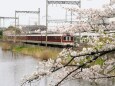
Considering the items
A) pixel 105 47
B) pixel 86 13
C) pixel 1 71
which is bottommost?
pixel 1 71

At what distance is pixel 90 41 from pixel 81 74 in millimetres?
545

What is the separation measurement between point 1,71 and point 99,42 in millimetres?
21017

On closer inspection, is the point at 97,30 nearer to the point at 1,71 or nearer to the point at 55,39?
the point at 1,71

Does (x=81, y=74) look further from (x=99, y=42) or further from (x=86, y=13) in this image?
(x=86, y=13)

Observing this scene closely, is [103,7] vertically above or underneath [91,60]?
above

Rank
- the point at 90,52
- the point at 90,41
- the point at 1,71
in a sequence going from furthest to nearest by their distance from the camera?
the point at 1,71 < the point at 90,41 < the point at 90,52

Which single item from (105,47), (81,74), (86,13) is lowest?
(81,74)

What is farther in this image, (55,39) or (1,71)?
(55,39)

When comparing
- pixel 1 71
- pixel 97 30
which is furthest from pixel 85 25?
pixel 1 71

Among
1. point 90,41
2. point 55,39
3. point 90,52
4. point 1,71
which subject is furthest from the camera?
point 55,39

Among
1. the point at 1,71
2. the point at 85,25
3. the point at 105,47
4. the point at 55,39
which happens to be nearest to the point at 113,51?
the point at 105,47

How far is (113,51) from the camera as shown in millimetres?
5957

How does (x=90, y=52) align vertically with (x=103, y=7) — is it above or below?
below

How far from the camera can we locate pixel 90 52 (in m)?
5.76
